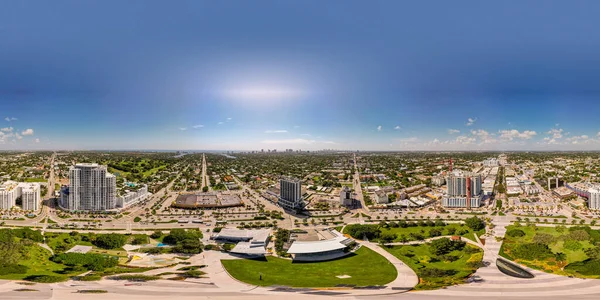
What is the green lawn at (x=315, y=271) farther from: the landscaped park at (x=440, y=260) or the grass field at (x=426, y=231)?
the grass field at (x=426, y=231)

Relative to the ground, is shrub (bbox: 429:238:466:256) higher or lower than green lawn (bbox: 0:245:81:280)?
higher

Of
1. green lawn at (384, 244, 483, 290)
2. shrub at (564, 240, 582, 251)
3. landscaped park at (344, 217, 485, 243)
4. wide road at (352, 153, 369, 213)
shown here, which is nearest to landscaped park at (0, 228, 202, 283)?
landscaped park at (344, 217, 485, 243)

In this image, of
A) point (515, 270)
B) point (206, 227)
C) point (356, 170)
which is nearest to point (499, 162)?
point (356, 170)

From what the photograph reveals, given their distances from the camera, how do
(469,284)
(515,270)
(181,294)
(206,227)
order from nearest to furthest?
(181,294)
(469,284)
(515,270)
(206,227)

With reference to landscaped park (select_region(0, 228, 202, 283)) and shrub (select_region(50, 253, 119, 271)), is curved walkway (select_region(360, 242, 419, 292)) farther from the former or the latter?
shrub (select_region(50, 253, 119, 271))

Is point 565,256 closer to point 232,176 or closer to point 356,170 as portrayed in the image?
point 356,170

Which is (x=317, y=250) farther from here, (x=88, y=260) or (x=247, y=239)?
(x=88, y=260)

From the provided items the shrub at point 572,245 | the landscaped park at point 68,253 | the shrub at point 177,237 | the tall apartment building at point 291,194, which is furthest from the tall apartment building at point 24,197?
the shrub at point 572,245
